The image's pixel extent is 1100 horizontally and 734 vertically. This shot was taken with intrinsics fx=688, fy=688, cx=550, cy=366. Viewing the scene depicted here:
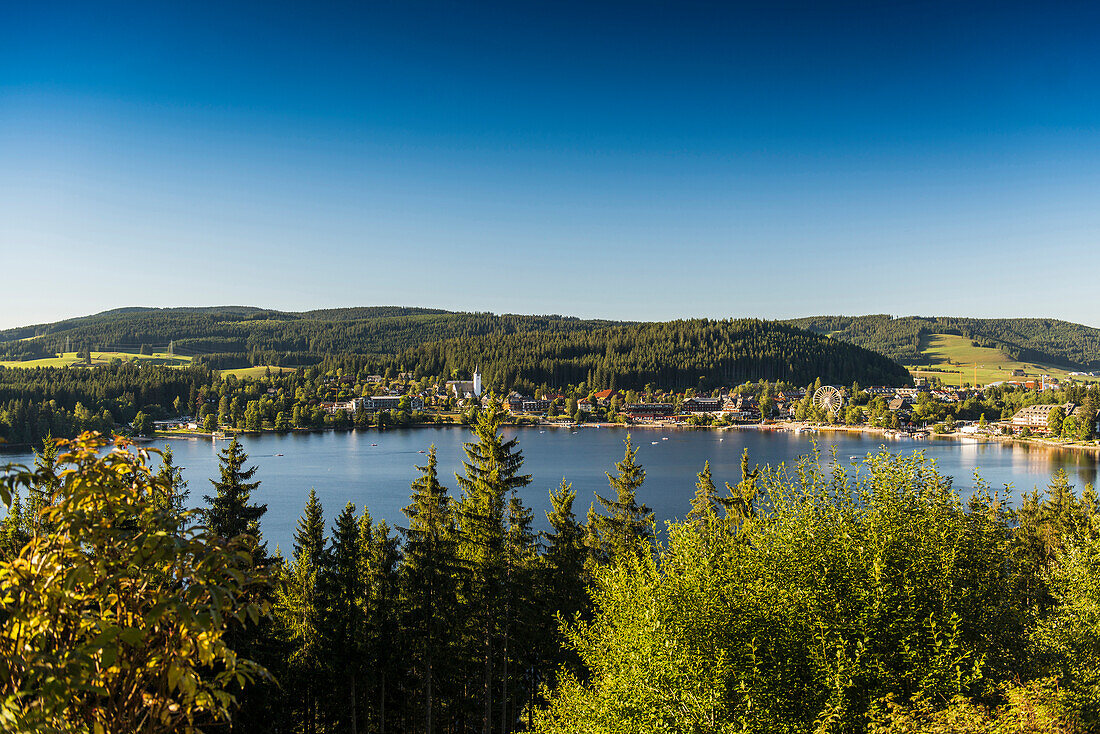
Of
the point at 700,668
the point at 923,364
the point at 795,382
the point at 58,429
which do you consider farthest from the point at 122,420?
the point at 923,364

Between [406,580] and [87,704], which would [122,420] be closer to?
[406,580]

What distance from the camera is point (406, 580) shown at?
13.0 meters

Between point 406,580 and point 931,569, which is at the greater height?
point 931,569

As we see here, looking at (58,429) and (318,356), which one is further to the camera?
(318,356)

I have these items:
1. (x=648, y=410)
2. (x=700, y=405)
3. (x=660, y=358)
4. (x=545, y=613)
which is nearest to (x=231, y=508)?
(x=545, y=613)

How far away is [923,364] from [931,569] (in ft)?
585

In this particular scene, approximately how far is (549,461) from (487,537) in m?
43.1

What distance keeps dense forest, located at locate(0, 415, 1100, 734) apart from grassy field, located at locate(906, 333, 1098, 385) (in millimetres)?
135890

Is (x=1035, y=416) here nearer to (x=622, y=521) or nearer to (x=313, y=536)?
(x=622, y=521)

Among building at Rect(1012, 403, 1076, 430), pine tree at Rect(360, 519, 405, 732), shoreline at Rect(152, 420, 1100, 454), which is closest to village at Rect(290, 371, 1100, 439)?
building at Rect(1012, 403, 1076, 430)

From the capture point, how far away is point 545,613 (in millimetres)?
13898

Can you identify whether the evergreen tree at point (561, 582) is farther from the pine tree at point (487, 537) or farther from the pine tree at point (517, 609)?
the pine tree at point (487, 537)

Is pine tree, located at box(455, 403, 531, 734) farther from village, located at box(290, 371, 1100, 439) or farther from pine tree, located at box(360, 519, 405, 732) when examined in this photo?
village, located at box(290, 371, 1100, 439)

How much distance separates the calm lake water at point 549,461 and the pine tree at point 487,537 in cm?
1681
